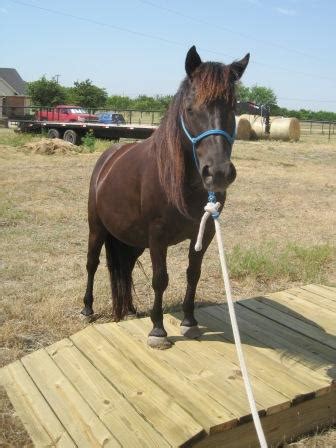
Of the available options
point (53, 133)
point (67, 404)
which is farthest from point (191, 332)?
point (53, 133)

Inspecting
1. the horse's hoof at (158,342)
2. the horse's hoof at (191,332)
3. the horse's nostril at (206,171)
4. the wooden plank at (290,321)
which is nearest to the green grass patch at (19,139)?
the wooden plank at (290,321)

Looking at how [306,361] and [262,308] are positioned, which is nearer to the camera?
[306,361]

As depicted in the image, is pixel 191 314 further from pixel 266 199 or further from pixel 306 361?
pixel 266 199

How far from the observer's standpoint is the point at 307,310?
3.90 meters

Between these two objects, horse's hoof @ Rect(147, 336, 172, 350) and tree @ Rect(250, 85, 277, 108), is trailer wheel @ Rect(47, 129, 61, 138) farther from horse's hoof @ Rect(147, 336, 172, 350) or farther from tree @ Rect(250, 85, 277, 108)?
tree @ Rect(250, 85, 277, 108)

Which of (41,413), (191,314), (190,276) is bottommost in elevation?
(41,413)

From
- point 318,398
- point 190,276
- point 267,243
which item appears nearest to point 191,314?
point 190,276

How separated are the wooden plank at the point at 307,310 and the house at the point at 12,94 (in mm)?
33569

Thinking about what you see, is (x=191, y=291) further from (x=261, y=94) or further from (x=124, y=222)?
(x=261, y=94)

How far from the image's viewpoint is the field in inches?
159

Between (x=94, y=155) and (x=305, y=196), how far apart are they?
→ 7.63 m

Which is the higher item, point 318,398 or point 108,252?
point 108,252

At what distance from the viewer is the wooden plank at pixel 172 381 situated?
236cm

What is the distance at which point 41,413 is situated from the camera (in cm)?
258
